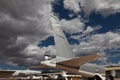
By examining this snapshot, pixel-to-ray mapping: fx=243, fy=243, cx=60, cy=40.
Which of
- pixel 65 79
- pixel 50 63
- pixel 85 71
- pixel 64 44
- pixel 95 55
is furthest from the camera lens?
pixel 65 79

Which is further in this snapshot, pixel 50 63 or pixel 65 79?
pixel 65 79

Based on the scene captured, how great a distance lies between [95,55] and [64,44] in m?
5.41

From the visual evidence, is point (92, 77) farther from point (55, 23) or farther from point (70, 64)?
point (55, 23)

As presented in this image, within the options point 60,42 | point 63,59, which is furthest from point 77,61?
point 60,42

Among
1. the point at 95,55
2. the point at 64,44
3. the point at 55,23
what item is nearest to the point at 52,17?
the point at 55,23

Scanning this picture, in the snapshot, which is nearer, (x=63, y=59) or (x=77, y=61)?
(x=77, y=61)

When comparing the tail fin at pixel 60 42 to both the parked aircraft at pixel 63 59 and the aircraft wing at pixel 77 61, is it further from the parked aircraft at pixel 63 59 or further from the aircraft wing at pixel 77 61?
the aircraft wing at pixel 77 61

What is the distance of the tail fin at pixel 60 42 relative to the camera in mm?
27198

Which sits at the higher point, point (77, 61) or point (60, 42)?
point (60, 42)

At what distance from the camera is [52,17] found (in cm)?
2839

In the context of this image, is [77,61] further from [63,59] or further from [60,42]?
[60,42]

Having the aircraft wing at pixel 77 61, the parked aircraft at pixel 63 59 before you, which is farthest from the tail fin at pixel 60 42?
the aircraft wing at pixel 77 61

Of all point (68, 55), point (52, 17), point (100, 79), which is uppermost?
point (52, 17)

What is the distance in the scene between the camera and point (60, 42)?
90.6 feet
